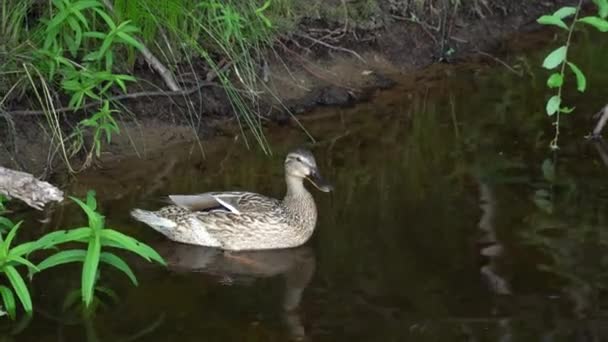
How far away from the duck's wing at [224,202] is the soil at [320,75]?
52.5 inches

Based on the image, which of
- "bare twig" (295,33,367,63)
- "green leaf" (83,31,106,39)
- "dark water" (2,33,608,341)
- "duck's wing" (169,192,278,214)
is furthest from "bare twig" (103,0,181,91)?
"duck's wing" (169,192,278,214)

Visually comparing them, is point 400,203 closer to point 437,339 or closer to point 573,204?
point 573,204

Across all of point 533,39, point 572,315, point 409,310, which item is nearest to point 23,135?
point 409,310

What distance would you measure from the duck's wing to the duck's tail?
189mm

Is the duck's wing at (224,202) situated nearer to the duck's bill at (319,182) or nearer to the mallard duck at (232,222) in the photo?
the mallard duck at (232,222)

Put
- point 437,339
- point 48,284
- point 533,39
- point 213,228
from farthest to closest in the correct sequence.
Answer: point 533,39 → point 213,228 → point 48,284 → point 437,339

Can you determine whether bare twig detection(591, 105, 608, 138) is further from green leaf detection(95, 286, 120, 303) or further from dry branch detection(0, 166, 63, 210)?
dry branch detection(0, 166, 63, 210)

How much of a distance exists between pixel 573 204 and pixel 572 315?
166cm

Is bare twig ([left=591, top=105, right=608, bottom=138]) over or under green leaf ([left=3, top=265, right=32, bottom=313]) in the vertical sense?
over

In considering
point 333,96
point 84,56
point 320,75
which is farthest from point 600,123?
point 84,56

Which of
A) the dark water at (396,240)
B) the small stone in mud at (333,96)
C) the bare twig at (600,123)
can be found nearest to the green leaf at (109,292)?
the dark water at (396,240)

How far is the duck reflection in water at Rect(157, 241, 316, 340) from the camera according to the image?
693 centimetres

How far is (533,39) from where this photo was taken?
12.1m

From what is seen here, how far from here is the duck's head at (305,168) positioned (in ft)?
25.4
